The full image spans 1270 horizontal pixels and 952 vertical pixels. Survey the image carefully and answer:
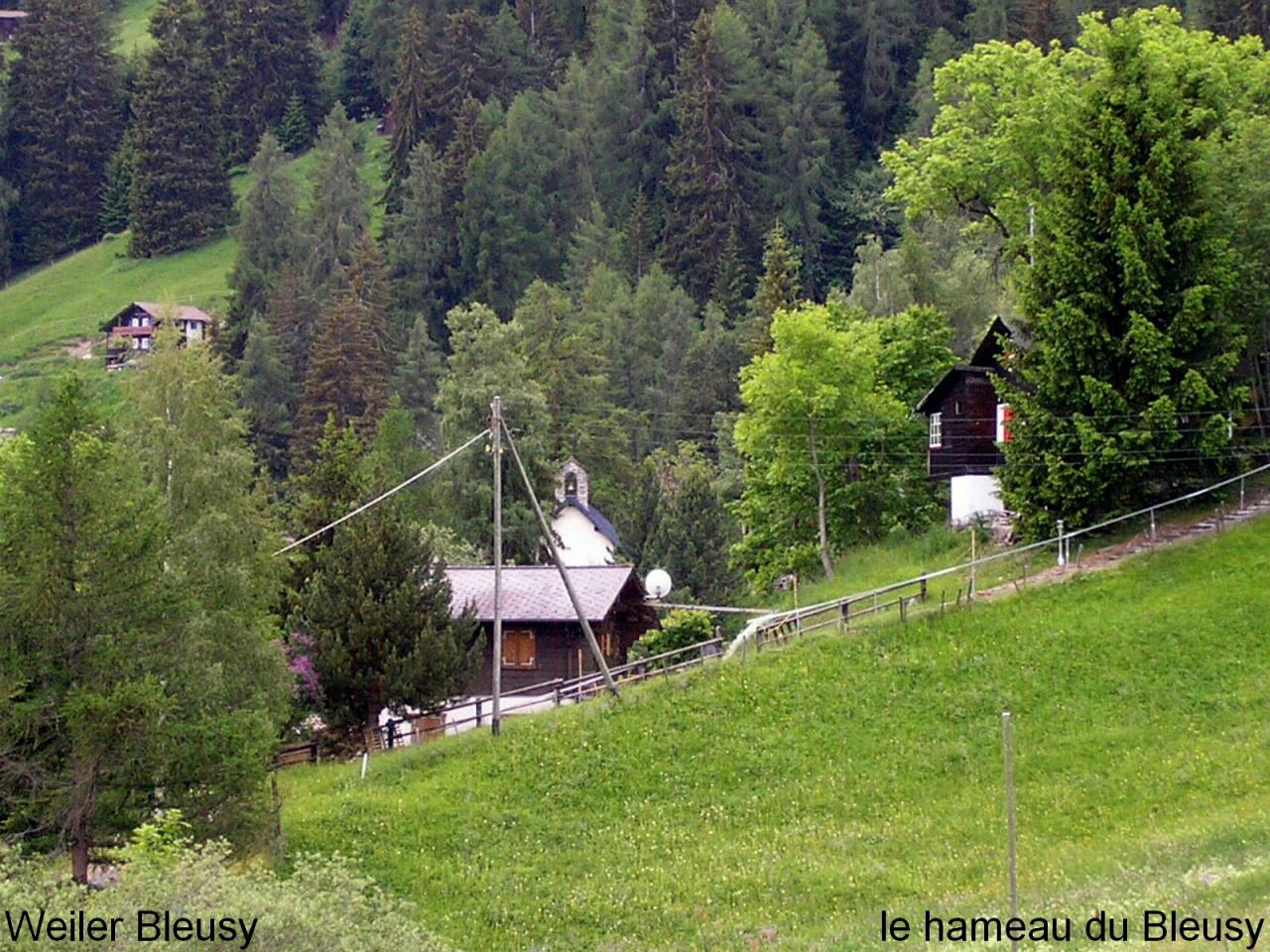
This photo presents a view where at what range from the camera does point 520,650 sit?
2034 inches

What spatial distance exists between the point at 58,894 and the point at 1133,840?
17182 millimetres

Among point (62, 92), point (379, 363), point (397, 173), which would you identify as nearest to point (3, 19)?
point (62, 92)

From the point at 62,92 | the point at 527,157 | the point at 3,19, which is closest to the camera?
the point at 527,157

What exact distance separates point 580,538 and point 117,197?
83300 mm

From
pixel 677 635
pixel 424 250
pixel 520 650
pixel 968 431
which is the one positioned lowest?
pixel 520 650

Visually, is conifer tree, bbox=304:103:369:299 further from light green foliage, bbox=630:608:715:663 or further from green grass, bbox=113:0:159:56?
light green foliage, bbox=630:608:715:663

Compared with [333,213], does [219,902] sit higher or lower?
lower

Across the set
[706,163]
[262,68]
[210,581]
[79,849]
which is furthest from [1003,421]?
[262,68]

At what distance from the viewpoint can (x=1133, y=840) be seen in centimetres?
2830

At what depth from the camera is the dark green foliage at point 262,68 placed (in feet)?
499

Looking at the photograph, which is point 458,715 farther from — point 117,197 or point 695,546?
point 117,197

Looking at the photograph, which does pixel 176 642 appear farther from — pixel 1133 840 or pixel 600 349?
pixel 600 349

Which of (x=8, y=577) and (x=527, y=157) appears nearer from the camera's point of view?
(x=8, y=577)

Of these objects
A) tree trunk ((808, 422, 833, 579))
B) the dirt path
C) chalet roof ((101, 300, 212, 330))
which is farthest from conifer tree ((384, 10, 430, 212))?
the dirt path
